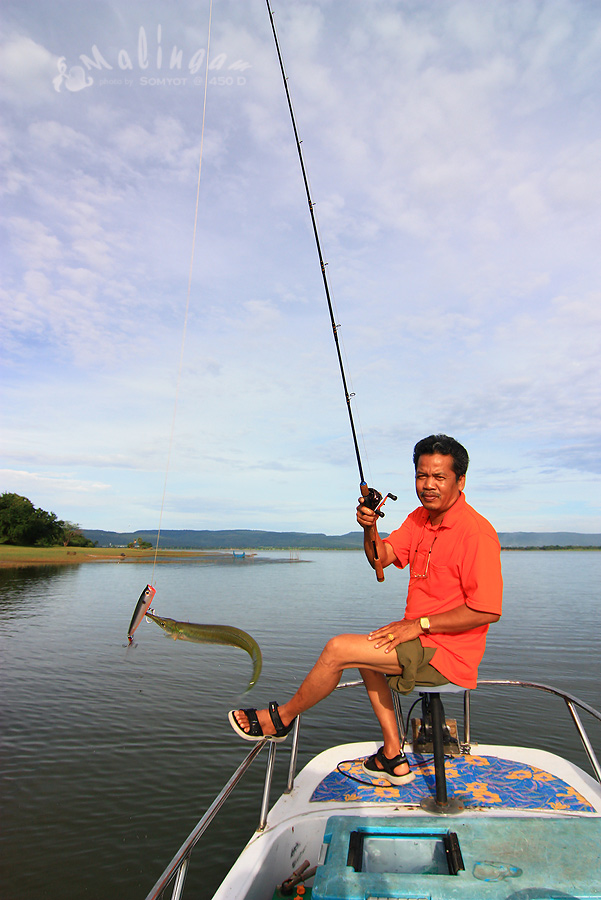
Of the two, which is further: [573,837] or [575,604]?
[575,604]

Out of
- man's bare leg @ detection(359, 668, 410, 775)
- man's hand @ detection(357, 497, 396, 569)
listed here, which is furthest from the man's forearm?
man's hand @ detection(357, 497, 396, 569)

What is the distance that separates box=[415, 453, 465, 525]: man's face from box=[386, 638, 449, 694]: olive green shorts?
0.98 metres

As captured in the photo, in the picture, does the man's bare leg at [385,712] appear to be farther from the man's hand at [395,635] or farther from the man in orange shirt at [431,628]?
the man's hand at [395,635]

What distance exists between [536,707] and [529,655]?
4855 millimetres

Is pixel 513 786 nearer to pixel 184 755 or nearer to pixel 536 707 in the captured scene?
pixel 184 755

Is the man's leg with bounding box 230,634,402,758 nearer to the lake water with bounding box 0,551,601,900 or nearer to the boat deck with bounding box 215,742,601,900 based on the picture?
the boat deck with bounding box 215,742,601,900

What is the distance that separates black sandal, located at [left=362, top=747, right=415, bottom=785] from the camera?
12.0ft

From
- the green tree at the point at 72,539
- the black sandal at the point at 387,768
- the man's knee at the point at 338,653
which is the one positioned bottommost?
the black sandal at the point at 387,768

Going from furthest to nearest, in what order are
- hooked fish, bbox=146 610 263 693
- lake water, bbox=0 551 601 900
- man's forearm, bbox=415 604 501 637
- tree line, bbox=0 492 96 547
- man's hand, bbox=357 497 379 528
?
tree line, bbox=0 492 96 547, hooked fish, bbox=146 610 263 693, lake water, bbox=0 551 601 900, man's hand, bbox=357 497 379 528, man's forearm, bbox=415 604 501 637

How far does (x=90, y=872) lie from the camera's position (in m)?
4.74

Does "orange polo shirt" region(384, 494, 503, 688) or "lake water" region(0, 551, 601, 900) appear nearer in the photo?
"orange polo shirt" region(384, 494, 503, 688)

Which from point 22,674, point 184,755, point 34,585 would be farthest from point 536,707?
point 34,585

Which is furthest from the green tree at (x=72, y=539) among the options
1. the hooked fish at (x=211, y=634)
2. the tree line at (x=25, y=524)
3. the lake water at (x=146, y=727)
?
the hooked fish at (x=211, y=634)

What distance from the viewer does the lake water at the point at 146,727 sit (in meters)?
5.02
